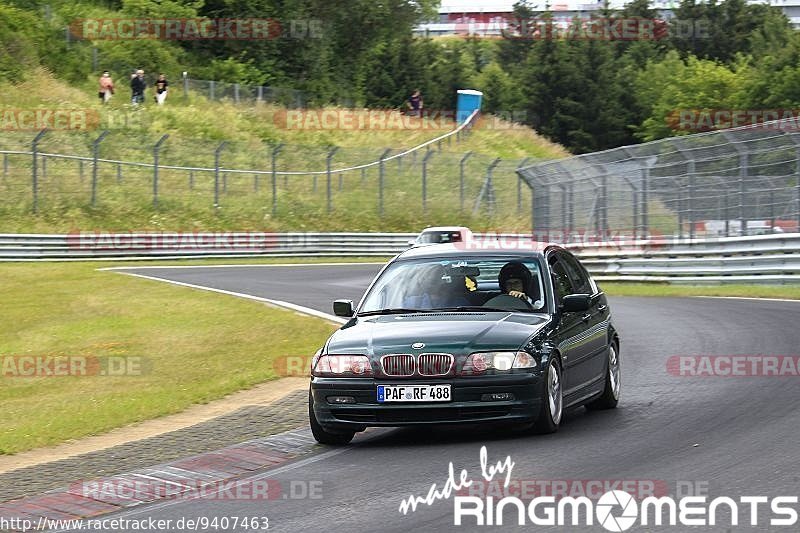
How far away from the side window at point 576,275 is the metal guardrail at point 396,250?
894 centimetres

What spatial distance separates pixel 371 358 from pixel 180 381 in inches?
259

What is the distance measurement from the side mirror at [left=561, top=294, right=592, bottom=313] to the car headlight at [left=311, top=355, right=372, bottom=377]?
1707 millimetres

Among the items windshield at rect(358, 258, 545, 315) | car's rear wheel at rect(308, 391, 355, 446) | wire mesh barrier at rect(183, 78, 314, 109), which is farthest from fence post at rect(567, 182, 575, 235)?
wire mesh barrier at rect(183, 78, 314, 109)

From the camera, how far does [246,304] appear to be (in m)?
24.1

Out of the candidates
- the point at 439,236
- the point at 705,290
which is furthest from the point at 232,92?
the point at 705,290

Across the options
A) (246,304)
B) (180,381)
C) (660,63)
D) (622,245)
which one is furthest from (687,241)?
(660,63)

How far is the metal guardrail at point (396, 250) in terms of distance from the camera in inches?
1020

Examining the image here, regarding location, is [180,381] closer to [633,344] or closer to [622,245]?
[633,344]

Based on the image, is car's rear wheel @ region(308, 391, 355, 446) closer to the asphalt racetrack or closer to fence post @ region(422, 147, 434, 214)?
the asphalt racetrack

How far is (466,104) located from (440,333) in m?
60.8

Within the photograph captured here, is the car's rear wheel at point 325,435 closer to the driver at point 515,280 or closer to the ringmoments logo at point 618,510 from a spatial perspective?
the driver at point 515,280

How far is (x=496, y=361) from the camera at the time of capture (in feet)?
30.5

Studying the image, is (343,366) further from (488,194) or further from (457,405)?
(488,194)

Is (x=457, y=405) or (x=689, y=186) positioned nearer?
(x=457, y=405)
